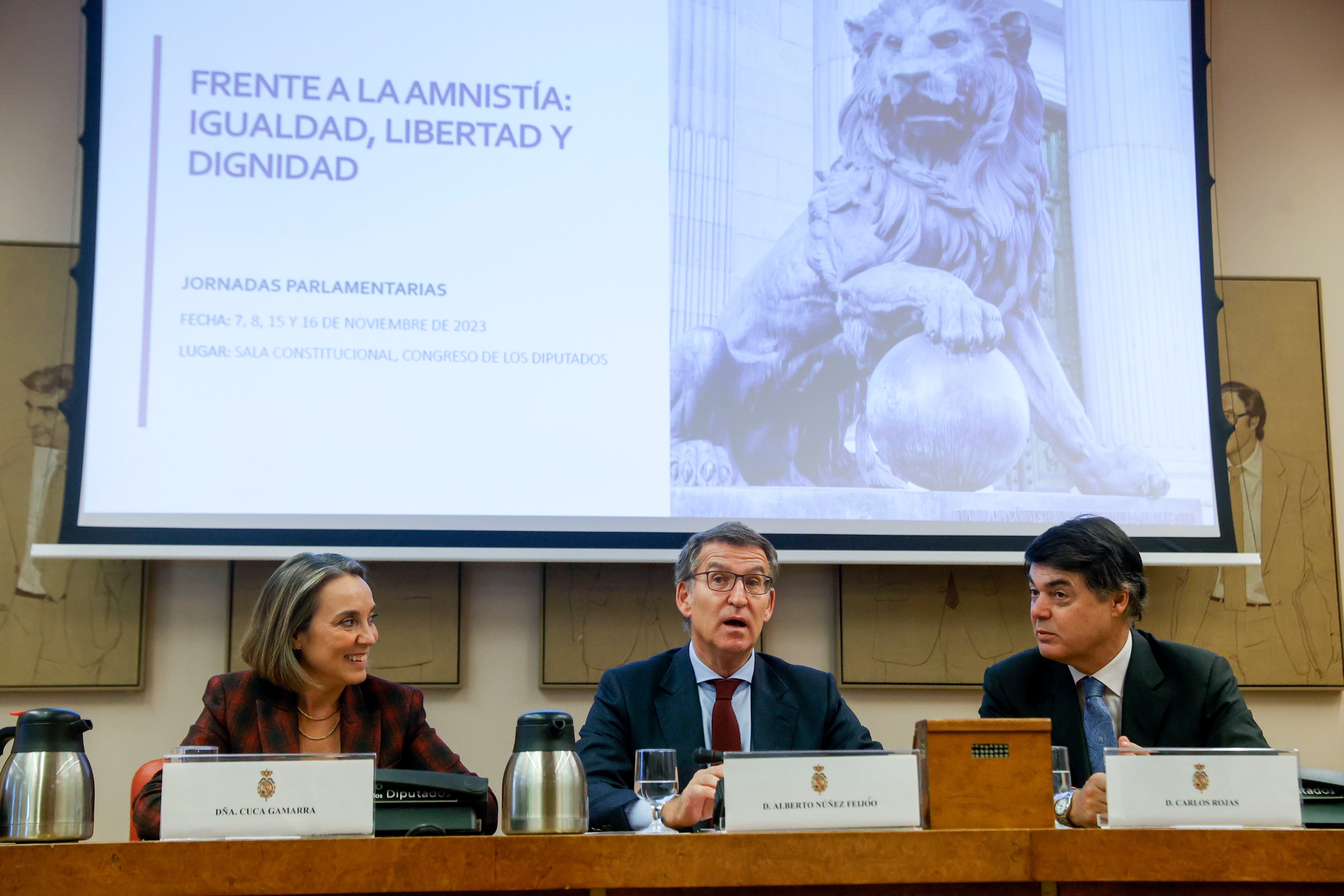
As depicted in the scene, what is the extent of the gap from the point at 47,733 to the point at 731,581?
4.20ft

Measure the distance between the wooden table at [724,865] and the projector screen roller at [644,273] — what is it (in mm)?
1747

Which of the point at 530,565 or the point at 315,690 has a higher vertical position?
the point at 530,565

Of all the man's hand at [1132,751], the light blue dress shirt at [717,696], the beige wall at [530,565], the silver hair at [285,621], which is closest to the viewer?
the man's hand at [1132,751]

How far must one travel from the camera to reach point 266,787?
1.52 m

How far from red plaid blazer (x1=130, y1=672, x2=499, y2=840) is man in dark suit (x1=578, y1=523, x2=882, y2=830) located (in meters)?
0.33

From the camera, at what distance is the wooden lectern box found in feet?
5.26

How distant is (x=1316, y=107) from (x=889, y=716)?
2459 mm

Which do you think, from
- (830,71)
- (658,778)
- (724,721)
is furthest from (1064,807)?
(830,71)

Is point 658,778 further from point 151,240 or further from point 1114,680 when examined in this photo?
point 151,240

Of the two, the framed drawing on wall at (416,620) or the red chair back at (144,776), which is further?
the framed drawing on wall at (416,620)

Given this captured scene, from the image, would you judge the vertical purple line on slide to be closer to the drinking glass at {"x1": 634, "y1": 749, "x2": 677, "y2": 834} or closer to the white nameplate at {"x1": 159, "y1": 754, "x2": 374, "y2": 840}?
the white nameplate at {"x1": 159, "y1": 754, "x2": 374, "y2": 840}

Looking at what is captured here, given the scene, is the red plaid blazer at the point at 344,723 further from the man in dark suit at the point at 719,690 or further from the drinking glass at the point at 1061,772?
the drinking glass at the point at 1061,772

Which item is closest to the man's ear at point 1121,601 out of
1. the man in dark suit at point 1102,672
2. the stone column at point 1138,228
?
the man in dark suit at point 1102,672

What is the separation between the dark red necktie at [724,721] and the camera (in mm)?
2363
